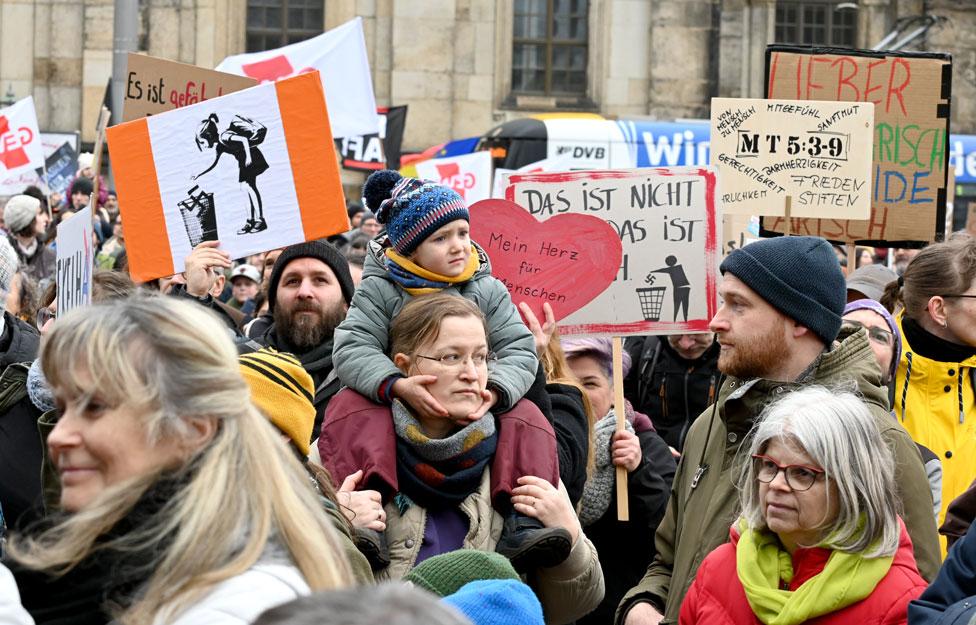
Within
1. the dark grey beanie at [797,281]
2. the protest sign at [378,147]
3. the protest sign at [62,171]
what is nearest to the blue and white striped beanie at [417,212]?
the dark grey beanie at [797,281]

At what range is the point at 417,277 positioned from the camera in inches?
181

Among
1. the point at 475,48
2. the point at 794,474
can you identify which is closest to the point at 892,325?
the point at 794,474

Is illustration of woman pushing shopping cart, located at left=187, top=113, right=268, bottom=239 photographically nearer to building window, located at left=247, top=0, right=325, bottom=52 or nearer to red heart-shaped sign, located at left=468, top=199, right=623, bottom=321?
red heart-shaped sign, located at left=468, top=199, right=623, bottom=321

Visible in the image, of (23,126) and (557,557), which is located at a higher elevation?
(23,126)

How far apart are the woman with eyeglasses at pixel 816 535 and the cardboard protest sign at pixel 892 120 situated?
4.07 m

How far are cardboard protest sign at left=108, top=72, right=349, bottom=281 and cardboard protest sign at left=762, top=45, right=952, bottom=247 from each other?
9.09 feet

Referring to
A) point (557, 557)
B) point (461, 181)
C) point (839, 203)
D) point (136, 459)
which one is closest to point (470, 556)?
point (136, 459)

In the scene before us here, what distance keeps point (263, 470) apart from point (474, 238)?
3.18 meters

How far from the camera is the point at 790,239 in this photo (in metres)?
4.29

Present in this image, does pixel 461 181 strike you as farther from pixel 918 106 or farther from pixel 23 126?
pixel 918 106

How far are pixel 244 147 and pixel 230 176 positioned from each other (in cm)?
12

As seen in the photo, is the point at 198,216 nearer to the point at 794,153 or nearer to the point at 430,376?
the point at 430,376

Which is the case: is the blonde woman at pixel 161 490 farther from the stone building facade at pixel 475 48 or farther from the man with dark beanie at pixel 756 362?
the stone building facade at pixel 475 48

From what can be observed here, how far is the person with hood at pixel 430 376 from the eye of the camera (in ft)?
13.1
